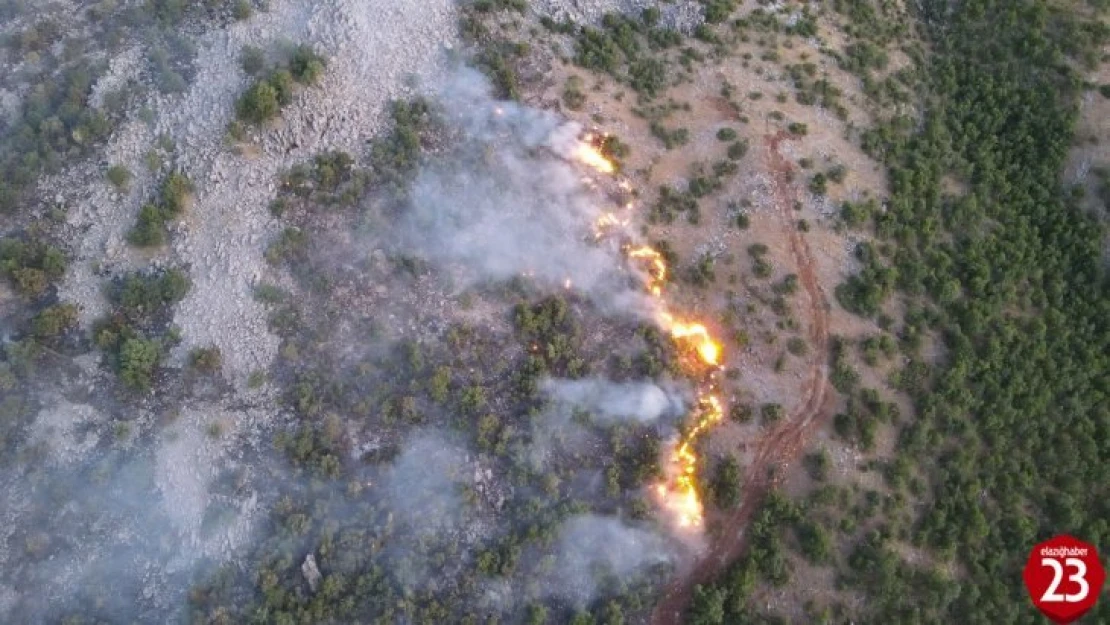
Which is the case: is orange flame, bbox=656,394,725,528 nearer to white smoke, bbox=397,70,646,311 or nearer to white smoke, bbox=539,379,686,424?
white smoke, bbox=539,379,686,424

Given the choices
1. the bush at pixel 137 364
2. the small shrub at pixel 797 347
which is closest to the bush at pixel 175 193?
the bush at pixel 137 364

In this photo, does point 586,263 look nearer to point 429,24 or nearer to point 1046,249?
point 429,24

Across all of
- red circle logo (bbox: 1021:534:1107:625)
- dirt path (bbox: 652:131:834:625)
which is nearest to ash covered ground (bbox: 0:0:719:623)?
dirt path (bbox: 652:131:834:625)

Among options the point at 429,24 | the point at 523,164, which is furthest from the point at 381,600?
the point at 429,24

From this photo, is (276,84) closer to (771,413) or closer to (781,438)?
(771,413)

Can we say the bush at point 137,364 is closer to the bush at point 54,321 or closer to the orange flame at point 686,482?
the bush at point 54,321

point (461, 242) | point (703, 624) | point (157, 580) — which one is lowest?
point (703, 624)
